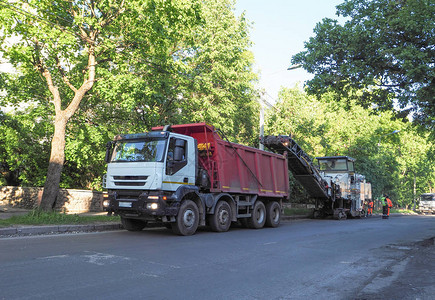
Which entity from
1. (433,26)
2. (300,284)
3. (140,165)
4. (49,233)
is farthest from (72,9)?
(300,284)

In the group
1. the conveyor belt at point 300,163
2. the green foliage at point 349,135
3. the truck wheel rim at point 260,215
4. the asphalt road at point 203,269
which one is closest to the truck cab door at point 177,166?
the asphalt road at point 203,269

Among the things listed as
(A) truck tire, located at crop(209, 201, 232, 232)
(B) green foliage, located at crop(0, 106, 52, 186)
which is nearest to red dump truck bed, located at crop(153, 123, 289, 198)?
(A) truck tire, located at crop(209, 201, 232, 232)

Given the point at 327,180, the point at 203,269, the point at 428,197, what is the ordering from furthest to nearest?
the point at 428,197 → the point at 327,180 → the point at 203,269

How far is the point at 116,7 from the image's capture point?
42.8ft

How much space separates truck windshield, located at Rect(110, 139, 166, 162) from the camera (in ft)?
33.9

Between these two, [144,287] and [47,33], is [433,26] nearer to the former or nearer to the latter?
[144,287]

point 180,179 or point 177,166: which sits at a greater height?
point 177,166

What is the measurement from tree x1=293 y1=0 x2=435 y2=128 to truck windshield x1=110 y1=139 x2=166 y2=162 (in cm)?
577

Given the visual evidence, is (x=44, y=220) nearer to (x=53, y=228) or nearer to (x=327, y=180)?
(x=53, y=228)

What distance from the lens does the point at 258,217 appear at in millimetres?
14516

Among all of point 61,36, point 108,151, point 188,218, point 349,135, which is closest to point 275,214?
point 188,218

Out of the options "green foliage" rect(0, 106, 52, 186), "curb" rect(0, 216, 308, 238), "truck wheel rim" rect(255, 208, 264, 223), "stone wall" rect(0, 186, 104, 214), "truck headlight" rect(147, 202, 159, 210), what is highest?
"green foliage" rect(0, 106, 52, 186)

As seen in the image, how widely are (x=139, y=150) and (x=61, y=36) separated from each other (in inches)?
185

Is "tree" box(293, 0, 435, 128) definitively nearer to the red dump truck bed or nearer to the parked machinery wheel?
the red dump truck bed
